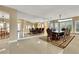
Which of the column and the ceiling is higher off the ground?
the ceiling

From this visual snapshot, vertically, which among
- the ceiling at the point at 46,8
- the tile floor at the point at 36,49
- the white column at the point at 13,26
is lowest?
the tile floor at the point at 36,49

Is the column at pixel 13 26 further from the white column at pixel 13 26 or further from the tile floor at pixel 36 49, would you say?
the tile floor at pixel 36 49

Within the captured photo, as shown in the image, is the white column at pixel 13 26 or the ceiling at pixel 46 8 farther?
the white column at pixel 13 26

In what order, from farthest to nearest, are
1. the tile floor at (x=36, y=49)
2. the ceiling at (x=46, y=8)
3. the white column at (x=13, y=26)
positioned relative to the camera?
the white column at (x=13, y=26), the ceiling at (x=46, y=8), the tile floor at (x=36, y=49)

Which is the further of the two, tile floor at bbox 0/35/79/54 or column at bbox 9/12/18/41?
column at bbox 9/12/18/41

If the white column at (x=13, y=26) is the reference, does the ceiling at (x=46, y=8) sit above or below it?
above

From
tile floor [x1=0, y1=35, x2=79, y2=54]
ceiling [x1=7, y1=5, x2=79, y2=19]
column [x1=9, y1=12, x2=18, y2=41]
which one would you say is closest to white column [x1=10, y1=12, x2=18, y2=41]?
column [x1=9, y1=12, x2=18, y2=41]

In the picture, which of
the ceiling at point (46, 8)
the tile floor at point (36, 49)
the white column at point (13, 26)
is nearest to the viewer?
the tile floor at point (36, 49)

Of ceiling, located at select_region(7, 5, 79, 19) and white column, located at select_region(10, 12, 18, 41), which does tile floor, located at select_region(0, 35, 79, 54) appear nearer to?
white column, located at select_region(10, 12, 18, 41)

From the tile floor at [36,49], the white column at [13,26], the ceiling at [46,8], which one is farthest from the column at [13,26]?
the tile floor at [36,49]

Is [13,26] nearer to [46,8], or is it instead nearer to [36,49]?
[46,8]

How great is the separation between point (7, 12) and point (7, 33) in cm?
152

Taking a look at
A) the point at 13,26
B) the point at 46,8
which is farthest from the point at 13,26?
the point at 46,8
